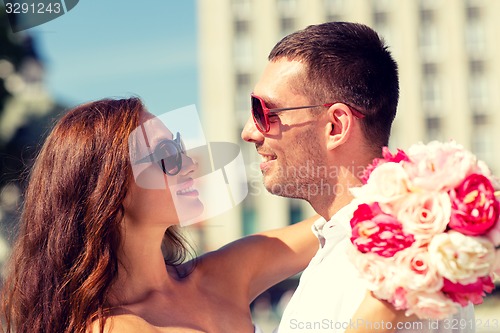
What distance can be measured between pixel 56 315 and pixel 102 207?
0.50 metres

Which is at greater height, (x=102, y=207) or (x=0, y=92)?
(x=102, y=207)

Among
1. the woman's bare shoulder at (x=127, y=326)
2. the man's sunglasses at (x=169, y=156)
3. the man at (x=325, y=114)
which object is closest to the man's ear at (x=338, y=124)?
the man at (x=325, y=114)

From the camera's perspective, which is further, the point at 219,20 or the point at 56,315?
the point at 219,20

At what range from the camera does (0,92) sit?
55.7 ft

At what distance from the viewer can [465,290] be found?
91.8 inches

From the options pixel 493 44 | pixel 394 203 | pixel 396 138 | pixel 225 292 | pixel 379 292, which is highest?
pixel 394 203

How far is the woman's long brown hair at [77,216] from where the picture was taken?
3.47 meters

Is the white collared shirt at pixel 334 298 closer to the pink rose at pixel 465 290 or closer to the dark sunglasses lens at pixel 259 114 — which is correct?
the pink rose at pixel 465 290

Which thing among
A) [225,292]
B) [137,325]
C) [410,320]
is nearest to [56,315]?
[137,325]

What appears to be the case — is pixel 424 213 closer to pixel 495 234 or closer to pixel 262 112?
pixel 495 234

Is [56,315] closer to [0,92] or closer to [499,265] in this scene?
[499,265]

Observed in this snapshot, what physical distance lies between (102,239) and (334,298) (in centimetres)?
120

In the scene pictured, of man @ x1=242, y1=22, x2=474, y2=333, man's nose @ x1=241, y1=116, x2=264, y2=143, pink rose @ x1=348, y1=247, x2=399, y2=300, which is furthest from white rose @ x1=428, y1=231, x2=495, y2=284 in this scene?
man's nose @ x1=241, y1=116, x2=264, y2=143

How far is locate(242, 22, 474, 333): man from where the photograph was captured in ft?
10.7
